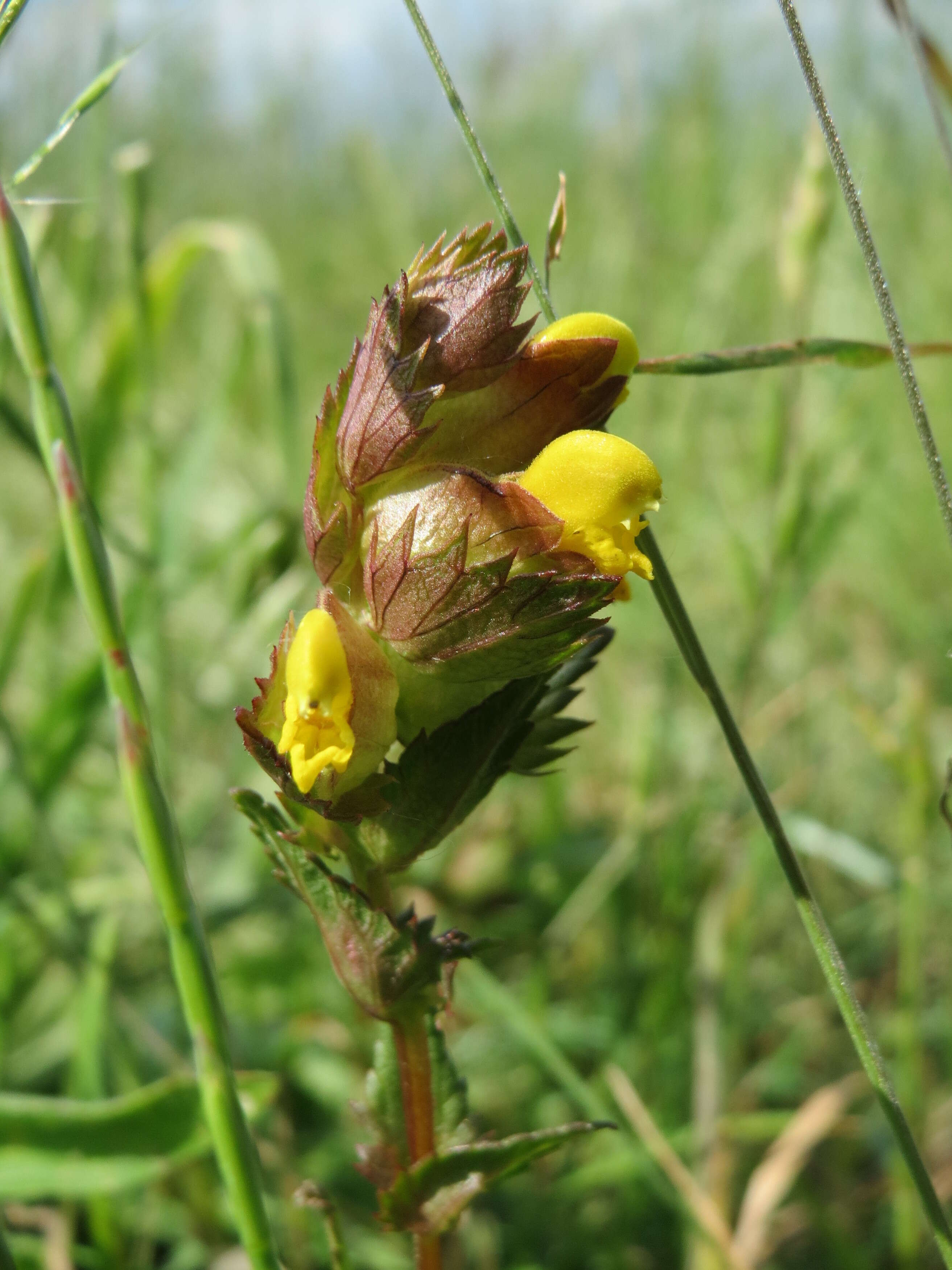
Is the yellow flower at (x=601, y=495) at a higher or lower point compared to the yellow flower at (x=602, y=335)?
lower

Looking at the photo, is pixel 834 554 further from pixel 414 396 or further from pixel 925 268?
pixel 414 396

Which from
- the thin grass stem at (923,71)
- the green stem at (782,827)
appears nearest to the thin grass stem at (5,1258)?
A: the green stem at (782,827)

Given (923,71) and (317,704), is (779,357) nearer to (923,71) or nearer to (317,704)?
(923,71)

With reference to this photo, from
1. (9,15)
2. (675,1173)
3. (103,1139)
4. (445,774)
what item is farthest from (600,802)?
(9,15)

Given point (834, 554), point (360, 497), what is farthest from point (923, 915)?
point (360, 497)

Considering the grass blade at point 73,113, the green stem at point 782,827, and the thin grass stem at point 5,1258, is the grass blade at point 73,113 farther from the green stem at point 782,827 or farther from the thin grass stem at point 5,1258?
the thin grass stem at point 5,1258

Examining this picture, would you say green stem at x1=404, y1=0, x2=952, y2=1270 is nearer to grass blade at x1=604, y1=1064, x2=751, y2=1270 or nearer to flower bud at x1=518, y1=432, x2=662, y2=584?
flower bud at x1=518, y1=432, x2=662, y2=584
